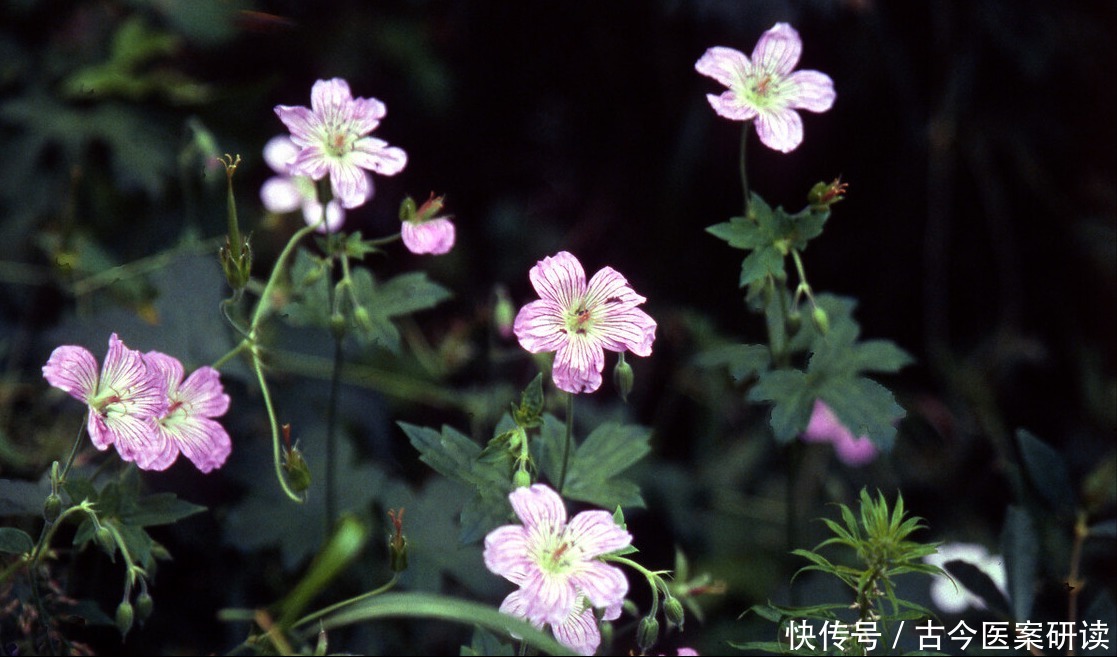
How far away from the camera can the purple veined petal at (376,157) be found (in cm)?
111

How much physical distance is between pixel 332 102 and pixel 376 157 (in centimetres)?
7

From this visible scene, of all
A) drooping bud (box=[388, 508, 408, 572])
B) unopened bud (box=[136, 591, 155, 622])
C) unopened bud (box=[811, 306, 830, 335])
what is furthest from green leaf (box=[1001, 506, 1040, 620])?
unopened bud (box=[136, 591, 155, 622])

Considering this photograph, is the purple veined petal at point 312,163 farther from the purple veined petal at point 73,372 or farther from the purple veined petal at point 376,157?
the purple veined petal at point 73,372

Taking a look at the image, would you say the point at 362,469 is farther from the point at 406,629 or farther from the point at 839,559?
the point at 839,559

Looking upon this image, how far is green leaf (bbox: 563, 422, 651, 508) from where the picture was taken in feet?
3.72

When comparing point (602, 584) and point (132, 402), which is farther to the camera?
point (132, 402)

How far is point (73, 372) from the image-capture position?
3.30 feet

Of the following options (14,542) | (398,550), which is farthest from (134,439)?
(398,550)

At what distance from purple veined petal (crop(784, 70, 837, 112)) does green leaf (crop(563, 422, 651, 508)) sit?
1.30ft

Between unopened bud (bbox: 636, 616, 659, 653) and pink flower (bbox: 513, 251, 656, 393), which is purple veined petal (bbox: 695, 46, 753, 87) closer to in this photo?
pink flower (bbox: 513, 251, 656, 393)

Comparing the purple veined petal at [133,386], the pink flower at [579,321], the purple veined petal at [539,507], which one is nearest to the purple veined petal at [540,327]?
the pink flower at [579,321]

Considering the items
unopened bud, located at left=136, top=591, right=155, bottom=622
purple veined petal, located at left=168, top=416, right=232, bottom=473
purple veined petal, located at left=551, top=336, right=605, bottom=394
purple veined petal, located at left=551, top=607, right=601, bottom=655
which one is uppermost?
purple veined petal, located at left=551, top=336, right=605, bottom=394

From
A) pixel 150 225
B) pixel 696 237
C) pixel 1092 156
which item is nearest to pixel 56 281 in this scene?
pixel 150 225

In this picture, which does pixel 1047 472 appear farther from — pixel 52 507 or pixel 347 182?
pixel 52 507
